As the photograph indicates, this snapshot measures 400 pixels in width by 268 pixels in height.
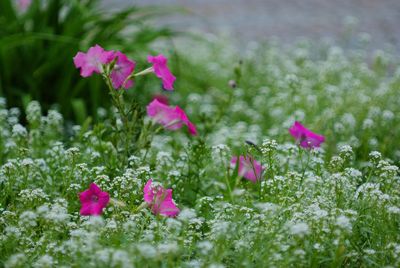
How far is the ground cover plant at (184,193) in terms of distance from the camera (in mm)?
2068

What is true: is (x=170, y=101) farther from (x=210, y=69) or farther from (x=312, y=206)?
(x=312, y=206)

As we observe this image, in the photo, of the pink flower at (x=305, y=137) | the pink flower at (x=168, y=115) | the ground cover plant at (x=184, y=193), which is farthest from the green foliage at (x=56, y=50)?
the pink flower at (x=305, y=137)

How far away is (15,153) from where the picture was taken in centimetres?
306

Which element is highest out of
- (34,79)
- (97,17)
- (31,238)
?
(97,17)

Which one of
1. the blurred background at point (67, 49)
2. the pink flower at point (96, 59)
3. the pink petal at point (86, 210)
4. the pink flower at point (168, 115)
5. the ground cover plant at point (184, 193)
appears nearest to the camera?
the ground cover plant at point (184, 193)

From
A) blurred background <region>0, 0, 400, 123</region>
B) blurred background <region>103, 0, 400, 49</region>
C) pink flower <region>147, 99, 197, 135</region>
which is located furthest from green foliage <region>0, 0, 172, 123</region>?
blurred background <region>103, 0, 400, 49</region>

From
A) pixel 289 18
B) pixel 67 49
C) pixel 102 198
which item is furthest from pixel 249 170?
pixel 289 18

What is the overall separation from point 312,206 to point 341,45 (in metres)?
4.53

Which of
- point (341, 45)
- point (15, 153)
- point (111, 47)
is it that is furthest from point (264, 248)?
point (341, 45)

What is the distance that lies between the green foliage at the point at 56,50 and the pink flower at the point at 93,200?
1.83 m

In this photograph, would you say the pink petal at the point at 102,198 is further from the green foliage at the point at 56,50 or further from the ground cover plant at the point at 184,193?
the green foliage at the point at 56,50

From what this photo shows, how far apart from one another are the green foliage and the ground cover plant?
25cm

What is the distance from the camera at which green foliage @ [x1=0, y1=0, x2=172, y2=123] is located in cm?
420

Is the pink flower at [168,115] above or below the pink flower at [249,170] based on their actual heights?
above
